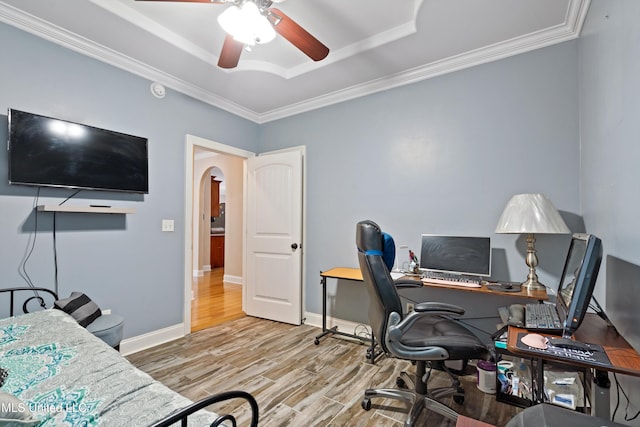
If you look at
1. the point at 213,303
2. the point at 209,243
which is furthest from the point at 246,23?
the point at 209,243

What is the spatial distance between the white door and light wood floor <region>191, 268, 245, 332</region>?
0.38 m

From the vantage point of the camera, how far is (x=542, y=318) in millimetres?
1405

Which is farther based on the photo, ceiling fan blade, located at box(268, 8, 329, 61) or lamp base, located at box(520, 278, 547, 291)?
lamp base, located at box(520, 278, 547, 291)

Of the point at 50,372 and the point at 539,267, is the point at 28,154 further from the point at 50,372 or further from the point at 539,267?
the point at 539,267

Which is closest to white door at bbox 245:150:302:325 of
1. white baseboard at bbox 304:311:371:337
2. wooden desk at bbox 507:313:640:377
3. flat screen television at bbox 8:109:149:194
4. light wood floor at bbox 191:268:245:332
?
white baseboard at bbox 304:311:371:337

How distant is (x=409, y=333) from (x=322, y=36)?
93.8 inches

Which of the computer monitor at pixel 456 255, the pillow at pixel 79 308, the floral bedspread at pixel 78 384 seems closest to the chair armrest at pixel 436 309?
the computer monitor at pixel 456 255

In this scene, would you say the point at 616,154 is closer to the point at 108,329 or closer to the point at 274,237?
the point at 274,237

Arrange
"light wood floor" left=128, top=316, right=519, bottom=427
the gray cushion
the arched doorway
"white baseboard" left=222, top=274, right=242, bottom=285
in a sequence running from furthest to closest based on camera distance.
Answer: "white baseboard" left=222, top=274, right=242, bottom=285, the arched doorway, the gray cushion, "light wood floor" left=128, top=316, right=519, bottom=427

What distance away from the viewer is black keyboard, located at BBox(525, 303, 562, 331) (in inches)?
51.4

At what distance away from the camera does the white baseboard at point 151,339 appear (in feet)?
8.64

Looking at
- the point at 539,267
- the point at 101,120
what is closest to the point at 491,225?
the point at 539,267

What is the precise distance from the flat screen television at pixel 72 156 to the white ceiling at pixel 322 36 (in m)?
0.69

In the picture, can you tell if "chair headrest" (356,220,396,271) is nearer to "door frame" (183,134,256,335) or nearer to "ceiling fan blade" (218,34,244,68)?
"ceiling fan blade" (218,34,244,68)
